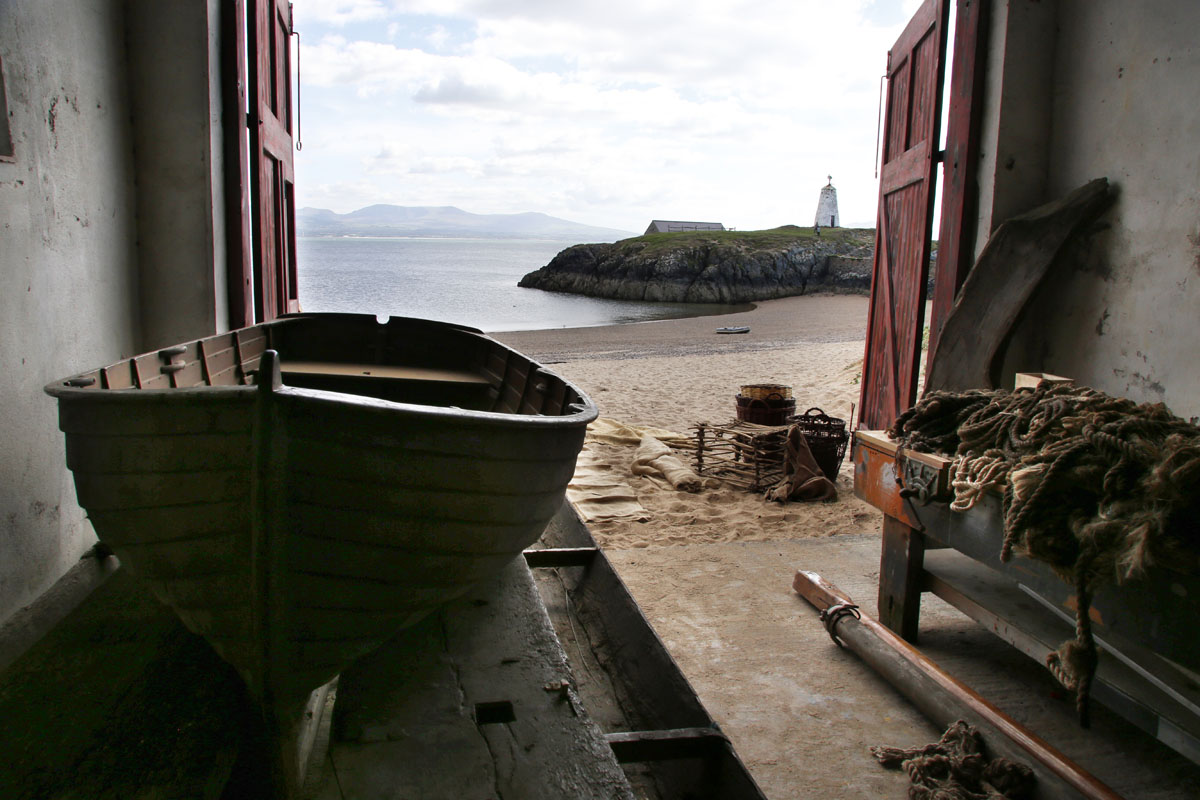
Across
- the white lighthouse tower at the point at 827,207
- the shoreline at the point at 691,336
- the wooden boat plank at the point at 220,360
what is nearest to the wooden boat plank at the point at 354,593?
the wooden boat plank at the point at 220,360

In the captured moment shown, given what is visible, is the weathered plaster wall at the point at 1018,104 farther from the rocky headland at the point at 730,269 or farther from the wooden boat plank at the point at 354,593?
the rocky headland at the point at 730,269

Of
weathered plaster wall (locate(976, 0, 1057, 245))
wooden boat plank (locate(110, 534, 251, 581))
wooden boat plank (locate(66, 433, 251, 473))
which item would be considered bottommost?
wooden boat plank (locate(110, 534, 251, 581))

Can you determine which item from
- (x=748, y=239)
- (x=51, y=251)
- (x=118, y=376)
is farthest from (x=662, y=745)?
(x=748, y=239)

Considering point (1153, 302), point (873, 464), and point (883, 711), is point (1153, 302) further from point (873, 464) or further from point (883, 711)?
point (883, 711)

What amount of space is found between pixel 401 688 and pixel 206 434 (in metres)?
0.97

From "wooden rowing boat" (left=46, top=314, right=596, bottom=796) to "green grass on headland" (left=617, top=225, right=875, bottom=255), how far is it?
151ft

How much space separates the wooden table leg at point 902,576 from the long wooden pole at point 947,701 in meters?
0.18

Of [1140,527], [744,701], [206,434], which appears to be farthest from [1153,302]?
[206,434]

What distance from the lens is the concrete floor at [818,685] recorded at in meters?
2.48

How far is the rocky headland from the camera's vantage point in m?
42.9

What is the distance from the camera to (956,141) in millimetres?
A: 4723

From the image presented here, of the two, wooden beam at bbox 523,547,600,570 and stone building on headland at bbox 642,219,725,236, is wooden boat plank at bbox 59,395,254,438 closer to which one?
wooden beam at bbox 523,547,600,570

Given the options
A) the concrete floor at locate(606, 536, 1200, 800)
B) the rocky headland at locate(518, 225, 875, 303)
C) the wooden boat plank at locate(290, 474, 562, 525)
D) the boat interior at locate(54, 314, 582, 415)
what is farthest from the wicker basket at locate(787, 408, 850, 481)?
the rocky headland at locate(518, 225, 875, 303)

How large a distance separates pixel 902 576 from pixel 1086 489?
1.21 meters
